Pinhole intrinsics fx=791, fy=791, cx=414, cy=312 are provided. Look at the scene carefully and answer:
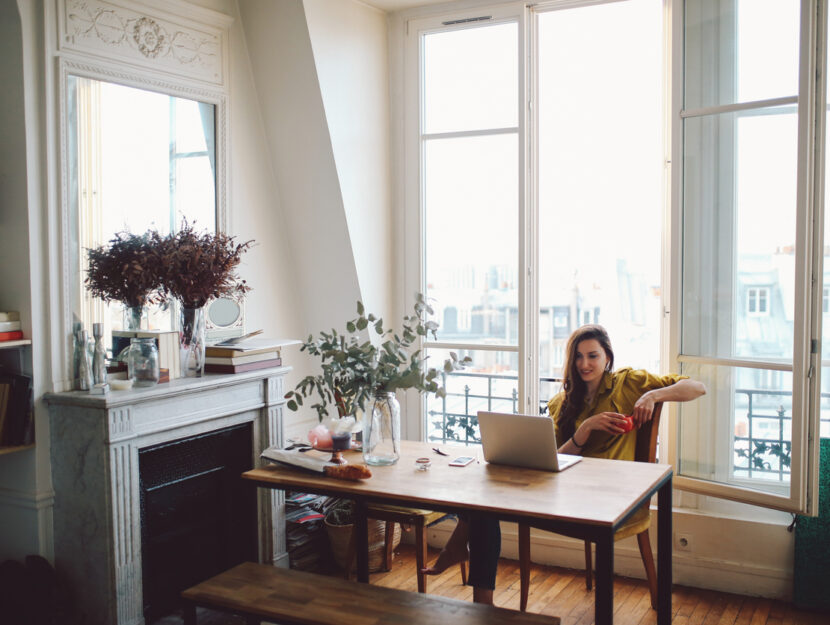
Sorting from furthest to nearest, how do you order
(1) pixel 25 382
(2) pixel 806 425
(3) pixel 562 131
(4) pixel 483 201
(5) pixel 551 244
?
(5) pixel 551 244 < (3) pixel 562 131 < (4) pixel 483 201 < (2) pixel 806 425 < (1) pixel 25 382

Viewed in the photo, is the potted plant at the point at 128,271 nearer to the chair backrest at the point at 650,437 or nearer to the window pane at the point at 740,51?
the chair backrest at the point at 650,437

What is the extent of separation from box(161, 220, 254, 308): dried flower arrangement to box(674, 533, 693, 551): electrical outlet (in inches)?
94.1

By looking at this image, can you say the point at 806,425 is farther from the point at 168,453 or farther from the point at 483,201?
the point at 168,453

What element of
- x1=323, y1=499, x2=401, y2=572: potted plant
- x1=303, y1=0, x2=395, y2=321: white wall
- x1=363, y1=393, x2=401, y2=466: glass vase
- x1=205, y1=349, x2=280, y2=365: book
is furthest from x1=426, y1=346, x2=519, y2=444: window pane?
x1=363, y1=393, x2=401, y2=466: glass vase

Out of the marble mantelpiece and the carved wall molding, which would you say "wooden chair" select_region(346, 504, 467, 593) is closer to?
the marble mantelpiece

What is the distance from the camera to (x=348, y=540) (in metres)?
3.89

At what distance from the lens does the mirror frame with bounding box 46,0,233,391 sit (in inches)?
117

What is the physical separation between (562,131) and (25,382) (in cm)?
521

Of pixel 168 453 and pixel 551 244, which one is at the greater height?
pixel 551 244

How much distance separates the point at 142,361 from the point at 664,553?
205 centimetres

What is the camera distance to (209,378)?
10.9ft

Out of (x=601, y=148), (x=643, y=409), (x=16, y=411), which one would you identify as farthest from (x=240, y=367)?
(x=601, y=148)

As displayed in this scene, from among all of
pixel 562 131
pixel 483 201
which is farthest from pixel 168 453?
pixel 562 131

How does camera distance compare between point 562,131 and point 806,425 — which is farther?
point 562,131
